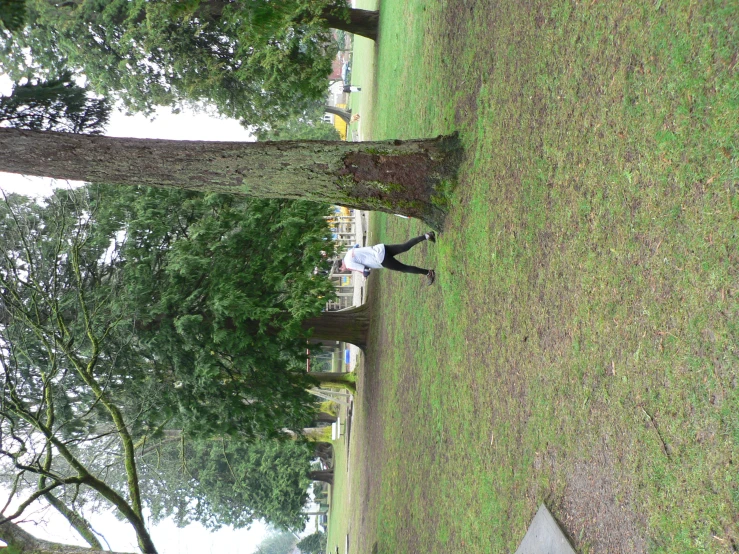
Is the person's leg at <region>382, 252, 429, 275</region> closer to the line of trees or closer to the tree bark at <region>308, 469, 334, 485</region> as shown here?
the line of trees

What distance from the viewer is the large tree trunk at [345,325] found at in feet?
51.0

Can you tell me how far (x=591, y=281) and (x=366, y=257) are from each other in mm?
5360

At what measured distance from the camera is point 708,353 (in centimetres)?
360

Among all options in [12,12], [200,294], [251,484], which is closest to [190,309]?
[200,294]

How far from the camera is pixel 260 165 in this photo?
7371 mm

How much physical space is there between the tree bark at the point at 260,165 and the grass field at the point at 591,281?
1.90ft

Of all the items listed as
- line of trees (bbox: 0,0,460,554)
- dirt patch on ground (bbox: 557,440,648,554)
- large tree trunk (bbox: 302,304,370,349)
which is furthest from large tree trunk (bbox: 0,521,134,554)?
large tree trunk (bbox: 302,304,370,349)

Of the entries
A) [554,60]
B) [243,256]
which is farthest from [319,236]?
[554,60]

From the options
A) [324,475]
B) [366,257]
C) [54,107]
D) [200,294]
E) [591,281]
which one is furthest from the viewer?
[324,475]

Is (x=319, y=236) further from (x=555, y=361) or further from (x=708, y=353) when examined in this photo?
(x=708, y=353)

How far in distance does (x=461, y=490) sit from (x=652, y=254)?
14.4ft

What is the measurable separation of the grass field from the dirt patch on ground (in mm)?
15

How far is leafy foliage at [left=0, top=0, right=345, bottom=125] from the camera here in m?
14.8

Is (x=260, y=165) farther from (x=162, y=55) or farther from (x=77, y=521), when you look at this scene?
(x=162, y=55)
